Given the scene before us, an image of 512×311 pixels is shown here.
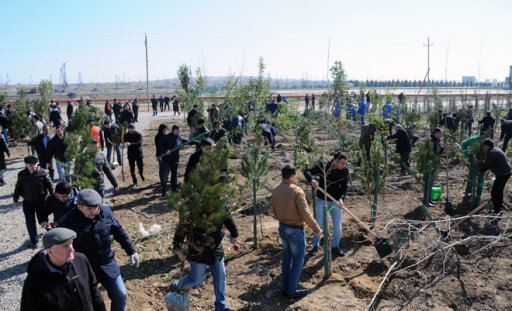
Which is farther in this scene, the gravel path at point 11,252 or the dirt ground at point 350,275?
the gravel path at point 11,252

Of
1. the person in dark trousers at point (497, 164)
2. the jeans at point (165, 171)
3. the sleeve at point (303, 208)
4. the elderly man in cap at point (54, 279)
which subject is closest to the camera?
the elderly man in cap at point (54, 279)

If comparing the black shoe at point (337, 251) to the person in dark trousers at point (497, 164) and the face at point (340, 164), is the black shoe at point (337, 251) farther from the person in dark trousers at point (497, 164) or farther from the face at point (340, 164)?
the person in dark trousers at point (497, 164)

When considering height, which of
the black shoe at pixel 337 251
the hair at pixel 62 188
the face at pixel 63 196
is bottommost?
the black shoe at pixel 337 251

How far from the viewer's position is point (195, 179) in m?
3.94

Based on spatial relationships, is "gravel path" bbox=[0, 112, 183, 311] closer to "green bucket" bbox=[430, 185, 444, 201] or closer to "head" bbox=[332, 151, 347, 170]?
"head" bbox=[332, 151, 347, 170]

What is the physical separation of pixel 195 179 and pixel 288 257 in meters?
1.73

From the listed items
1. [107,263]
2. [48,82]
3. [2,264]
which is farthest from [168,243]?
[48,82]

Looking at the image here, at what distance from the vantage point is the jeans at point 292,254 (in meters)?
4.77

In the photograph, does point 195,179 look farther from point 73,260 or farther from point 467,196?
point 467,196

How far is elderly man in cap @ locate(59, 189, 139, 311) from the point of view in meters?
3.82

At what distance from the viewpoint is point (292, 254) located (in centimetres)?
488

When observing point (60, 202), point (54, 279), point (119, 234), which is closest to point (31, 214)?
point (60, 202)

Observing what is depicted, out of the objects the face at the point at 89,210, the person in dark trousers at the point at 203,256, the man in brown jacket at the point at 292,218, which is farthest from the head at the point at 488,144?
the face at the point at 89,210

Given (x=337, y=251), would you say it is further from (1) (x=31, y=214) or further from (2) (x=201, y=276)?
(1) (x=31, y=214)
